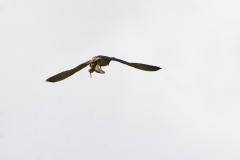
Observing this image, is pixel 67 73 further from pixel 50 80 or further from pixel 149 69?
pixel 149 69

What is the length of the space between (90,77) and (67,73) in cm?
94

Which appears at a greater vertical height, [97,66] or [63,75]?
[97,66]

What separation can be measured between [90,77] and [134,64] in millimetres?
1576

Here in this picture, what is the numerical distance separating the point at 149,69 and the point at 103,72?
1598 mm

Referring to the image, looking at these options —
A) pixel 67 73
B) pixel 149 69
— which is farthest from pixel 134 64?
pixel 67 73

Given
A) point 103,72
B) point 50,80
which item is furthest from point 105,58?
point 50,80

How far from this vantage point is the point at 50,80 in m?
27.2

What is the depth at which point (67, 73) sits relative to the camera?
27469mm

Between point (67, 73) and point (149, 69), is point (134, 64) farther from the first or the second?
point (67, 73)

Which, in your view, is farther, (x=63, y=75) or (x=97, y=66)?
(x=97, y=66)

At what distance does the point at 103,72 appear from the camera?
28297 mm

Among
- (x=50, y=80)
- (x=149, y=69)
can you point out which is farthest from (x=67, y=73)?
(x=149, y=69)

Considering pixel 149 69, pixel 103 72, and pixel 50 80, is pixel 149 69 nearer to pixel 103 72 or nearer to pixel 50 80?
pixel 103 72

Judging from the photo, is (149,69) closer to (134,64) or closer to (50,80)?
(134,64)
